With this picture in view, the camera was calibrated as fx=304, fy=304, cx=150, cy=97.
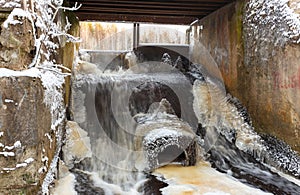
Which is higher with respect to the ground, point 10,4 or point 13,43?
point 10,4

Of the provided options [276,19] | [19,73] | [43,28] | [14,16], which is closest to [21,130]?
[19,73]

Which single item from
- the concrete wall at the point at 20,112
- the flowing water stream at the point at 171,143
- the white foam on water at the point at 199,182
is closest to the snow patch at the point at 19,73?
the concrete wall at the point at 20,112

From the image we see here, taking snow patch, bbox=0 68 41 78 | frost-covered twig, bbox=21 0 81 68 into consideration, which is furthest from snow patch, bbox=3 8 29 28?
snow patch, bbox=0 68 41 78

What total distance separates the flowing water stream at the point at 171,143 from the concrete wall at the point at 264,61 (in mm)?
368

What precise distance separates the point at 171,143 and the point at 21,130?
9.39 ft

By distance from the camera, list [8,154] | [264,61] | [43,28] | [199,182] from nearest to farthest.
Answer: [8,154] < [43,28] < [199,182] < [264,61]

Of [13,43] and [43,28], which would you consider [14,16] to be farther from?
[43,28]

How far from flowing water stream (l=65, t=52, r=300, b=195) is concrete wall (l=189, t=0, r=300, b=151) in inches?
14.5

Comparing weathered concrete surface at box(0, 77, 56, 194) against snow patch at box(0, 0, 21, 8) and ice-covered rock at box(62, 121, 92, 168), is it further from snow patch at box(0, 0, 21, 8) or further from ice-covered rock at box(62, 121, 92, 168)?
ice-covered rock at box(62, 121, 92, 168)

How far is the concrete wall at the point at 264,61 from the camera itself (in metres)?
4.96

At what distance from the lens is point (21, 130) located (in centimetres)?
309

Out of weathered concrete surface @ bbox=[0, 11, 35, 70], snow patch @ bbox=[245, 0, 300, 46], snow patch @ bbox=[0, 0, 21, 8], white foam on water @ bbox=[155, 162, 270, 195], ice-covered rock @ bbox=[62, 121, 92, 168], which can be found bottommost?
white foam on water @ bbox=[155, 162, 270, 195]

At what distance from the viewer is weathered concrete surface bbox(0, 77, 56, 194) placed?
3010 millimetres

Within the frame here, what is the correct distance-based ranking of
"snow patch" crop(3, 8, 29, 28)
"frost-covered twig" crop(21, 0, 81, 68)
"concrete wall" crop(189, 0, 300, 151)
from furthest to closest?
1. "concrete wall" crop(189, 0, 300, 151)
2. "frost-covered twig" crop(21, 0, 81, 68)
3. "snow patch" crop(3, 8, 29, 28)
